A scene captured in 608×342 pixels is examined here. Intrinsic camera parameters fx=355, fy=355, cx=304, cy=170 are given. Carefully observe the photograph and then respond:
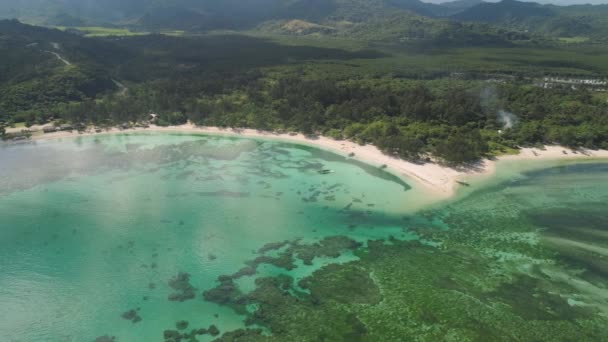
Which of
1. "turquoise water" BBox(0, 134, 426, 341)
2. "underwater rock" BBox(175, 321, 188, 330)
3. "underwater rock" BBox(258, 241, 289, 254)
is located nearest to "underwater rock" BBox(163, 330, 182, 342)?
"underwater rock" BBox(175, 321, 188, 330)

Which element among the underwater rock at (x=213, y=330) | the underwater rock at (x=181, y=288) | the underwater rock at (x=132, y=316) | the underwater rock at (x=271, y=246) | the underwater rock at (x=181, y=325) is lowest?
the underwater rock at (x=132, y=316)

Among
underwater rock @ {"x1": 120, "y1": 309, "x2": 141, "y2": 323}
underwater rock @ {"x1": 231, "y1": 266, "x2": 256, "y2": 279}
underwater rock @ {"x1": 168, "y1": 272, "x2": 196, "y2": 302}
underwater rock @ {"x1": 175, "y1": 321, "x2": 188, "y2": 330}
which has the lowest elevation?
underwater rock @ {"x1": 120, "y1": 309, "x2": 141, "y2": 323}

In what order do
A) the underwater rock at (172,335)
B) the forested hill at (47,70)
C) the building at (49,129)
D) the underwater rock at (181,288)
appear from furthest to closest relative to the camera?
the forested hill at (47,70)
the building at (49,129)
the underwater rock at (181,288)
the underwater rock at (172,335)

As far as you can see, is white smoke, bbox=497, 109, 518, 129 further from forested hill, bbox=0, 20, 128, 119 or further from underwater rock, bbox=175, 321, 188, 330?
forested hill, bbox=0, 20, 128, 119

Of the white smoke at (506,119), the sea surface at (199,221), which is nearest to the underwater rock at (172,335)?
the sea surface at (199,221)

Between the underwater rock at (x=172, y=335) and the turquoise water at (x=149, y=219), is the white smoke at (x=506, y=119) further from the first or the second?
the underwater rock at (x=172, y=335)

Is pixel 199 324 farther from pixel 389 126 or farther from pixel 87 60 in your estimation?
pixel 87 60

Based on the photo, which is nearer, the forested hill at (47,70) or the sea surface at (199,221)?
the sea surface at (199,221)
